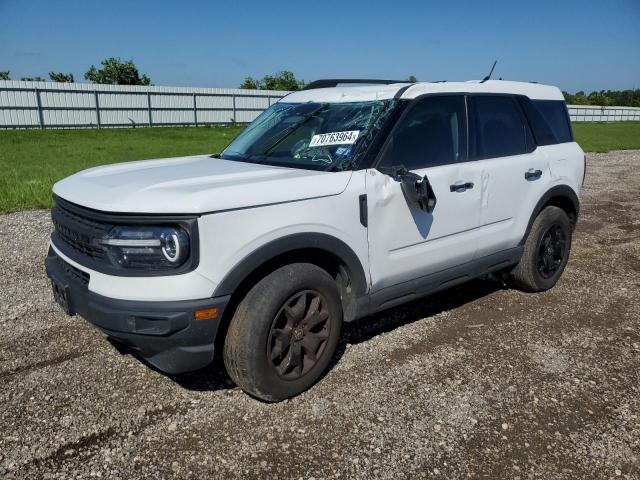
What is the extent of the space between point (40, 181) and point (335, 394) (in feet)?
29.4

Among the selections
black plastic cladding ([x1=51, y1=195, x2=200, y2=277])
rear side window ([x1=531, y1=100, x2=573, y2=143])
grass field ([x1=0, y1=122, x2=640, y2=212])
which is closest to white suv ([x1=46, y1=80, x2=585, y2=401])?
black plastic cladding ([x1=51, y1=195, x2=200, y2=277])

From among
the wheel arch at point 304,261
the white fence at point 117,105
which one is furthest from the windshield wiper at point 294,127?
the white fence at point 117,105

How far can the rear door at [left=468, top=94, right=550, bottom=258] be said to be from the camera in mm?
4133

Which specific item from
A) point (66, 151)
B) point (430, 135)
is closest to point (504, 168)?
point (430, 135)

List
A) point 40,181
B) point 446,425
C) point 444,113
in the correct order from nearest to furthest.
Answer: point 446,425, point 444,113, point 40,181

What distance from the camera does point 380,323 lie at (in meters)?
4.35

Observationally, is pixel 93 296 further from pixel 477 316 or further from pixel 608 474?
pixel 477 316

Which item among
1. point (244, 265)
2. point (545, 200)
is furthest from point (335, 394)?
point (545, 200)

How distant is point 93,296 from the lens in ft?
9.12

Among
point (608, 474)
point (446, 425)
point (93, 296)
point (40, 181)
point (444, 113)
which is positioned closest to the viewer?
point (608, 474)

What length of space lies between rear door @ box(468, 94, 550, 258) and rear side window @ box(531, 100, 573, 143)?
38cm

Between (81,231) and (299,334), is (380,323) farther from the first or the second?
(81,231)

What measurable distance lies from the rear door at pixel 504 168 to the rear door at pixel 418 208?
14cm

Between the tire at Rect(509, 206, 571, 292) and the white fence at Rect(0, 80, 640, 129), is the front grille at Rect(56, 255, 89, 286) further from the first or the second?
the white fence at Rect(0, 80, 640, 129)
